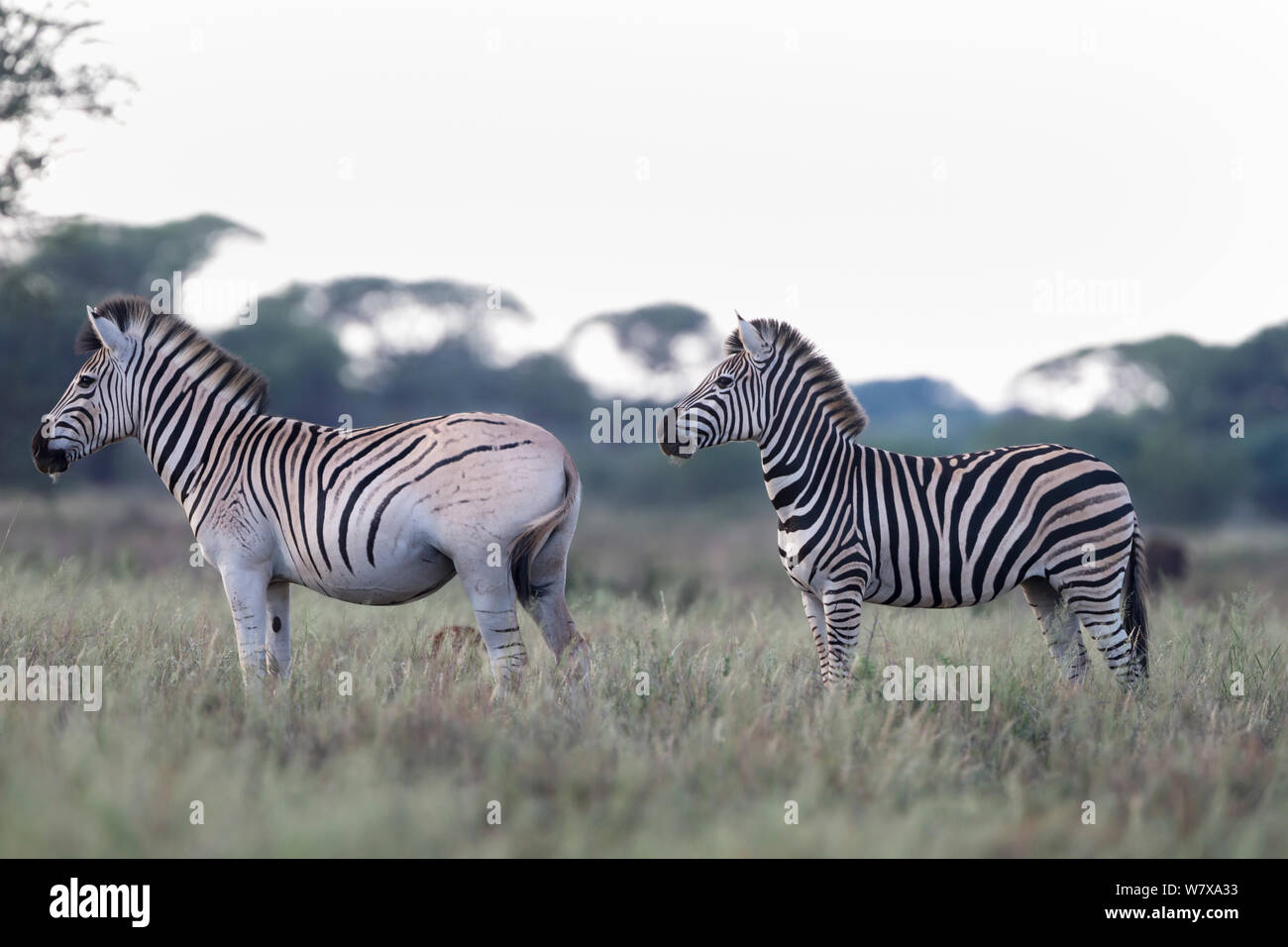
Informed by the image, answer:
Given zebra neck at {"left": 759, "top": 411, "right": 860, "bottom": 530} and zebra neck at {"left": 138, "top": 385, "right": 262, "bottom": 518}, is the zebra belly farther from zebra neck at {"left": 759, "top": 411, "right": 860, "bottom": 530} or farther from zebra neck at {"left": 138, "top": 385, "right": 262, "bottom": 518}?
zebra neck at {"left": 759, "top": 411, "right": 860, "bottom": 530}

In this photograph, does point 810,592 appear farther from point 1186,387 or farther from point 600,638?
point 1186,387

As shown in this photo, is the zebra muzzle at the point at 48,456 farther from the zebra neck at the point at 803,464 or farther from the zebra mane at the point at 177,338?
the zebra neck at the point at 803,464

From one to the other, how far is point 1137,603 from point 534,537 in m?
3.40

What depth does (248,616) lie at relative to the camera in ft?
18.4

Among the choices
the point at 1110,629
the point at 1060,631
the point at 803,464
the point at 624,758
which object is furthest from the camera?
the point at 1060,631

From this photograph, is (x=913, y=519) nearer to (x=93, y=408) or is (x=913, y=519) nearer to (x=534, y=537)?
(x=534, y=537)

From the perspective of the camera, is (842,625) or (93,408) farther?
(93,408)

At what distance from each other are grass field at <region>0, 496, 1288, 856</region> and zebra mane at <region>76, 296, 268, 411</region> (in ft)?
4.97

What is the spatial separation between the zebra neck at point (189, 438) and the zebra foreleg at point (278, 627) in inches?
24.9

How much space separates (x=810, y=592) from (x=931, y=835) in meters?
2.46

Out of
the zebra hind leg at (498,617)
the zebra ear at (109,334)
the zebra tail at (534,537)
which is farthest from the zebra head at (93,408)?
the zebra tail at (534,537)

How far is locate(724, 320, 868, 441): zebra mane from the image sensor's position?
6285mm

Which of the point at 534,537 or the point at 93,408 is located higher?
the point at 93,408

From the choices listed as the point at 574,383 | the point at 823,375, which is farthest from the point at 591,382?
the point at 823,375
